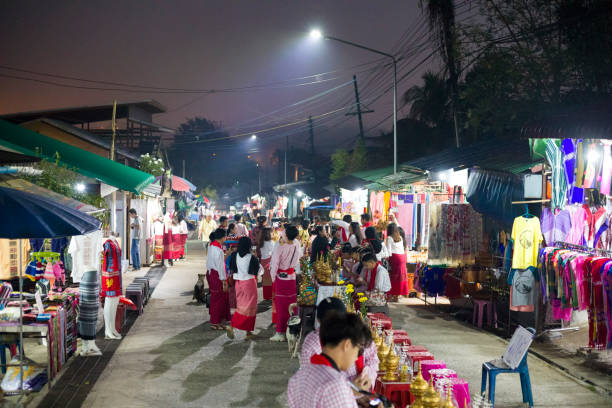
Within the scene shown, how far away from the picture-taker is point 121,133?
34.8 m

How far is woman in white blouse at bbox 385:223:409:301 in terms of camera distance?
1312 centimetres

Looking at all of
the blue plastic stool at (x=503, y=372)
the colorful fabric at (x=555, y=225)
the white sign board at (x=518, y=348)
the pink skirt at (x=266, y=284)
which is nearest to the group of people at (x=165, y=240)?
the pink skirt at (x=266, y=284)

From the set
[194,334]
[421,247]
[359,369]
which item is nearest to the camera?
[359,369]

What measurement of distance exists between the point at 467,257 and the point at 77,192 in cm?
888

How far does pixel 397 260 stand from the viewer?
13227 millimetres

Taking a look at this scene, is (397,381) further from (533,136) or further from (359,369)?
(533,136)

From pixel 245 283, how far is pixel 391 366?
492cm

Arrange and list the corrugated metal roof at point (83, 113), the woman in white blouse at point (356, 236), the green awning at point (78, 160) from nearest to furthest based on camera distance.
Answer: the green awning at point (78, 160) < the woman in white blouse at point (356, 236) < the corrugated metal roof at point (83, 113)

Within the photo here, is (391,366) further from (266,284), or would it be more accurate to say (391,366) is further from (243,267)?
(266,284)

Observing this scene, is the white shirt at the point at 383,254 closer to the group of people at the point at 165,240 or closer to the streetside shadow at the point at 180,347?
the streetside shadow at the point at 180,347

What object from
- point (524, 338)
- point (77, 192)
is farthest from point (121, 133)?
point (524, 338)

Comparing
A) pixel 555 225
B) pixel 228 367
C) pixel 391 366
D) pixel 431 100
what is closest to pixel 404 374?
pixel 391 366

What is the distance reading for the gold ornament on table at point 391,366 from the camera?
491 cm

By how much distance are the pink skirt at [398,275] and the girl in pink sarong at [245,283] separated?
4.72 m
